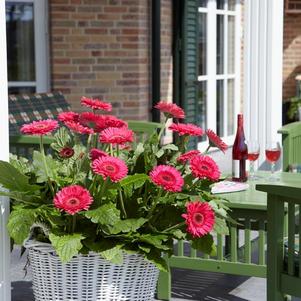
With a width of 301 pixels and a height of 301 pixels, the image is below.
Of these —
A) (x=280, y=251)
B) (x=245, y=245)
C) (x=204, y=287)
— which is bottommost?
(x=204, y=287)

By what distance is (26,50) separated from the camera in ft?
24.8

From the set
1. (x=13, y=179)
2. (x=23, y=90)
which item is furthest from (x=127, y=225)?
(x=23, y=90)

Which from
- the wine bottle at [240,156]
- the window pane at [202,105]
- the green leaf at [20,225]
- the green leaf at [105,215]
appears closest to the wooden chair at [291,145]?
the wine bottle at [240,156]

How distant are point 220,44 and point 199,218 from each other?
7.01 meters

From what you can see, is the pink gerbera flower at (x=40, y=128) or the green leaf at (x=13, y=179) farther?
the pink gerbera flower at (x=40, y=128)

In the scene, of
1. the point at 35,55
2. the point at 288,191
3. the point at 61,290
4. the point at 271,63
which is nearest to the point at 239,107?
the point at 35,55

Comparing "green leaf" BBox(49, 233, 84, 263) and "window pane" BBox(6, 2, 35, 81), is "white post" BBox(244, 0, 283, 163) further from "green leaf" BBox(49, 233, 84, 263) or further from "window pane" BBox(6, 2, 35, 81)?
"green leaf" BBox(49, 233, 84, 263)

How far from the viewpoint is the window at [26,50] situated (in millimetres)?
7508

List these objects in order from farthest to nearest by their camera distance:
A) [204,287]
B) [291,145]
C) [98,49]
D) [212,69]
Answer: [212,69] < [98,49] < [291,145] < [204,287]

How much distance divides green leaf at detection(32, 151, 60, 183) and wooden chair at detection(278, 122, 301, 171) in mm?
2533

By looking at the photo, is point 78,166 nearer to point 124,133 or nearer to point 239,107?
point 124,133

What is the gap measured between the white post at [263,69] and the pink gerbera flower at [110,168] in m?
3.26

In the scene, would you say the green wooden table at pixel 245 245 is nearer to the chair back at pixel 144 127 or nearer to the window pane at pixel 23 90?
the chair back at pixel 144 127

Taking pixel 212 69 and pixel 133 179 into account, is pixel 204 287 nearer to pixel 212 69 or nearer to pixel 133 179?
pixel 133 179
